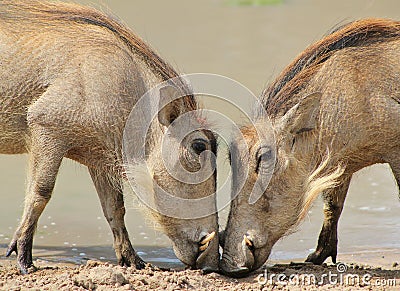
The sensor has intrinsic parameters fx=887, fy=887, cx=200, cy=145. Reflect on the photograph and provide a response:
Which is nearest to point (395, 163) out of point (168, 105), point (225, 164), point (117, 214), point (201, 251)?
point (225, 164)

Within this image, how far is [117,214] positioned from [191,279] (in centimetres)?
120

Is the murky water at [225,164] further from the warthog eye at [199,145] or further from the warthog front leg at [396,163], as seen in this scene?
the warthog front leg at [396,163]

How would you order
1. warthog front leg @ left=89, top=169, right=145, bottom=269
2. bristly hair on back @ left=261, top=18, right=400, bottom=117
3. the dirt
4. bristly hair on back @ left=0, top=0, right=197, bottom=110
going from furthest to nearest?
warthog front leg @ left=89, top=169, right=145, bottom=269, bristly hair on back @ left=0, top=0, right=197, bottom=110, bristly hair on back @ left=261, top=18, right=400, bottom=117, the dirt

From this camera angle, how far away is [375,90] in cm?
590

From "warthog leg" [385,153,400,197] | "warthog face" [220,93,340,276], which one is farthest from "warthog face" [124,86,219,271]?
"warthog leg" [385,153,400,197]

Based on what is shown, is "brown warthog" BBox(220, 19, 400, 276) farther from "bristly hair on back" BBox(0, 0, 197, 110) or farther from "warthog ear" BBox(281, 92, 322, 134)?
"bristly hair on back" BBox(0, 0, 197, 110)

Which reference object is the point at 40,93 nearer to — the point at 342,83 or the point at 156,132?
the point at 156,132

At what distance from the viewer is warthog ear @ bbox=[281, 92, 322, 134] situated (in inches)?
231

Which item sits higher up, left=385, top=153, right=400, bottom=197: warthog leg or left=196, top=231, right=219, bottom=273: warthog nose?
left=385, top=153, right=400, bottom=197: warthog leg

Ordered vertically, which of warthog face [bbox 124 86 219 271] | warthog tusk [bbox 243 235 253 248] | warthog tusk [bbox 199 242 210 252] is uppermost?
warthog face [bbox 124 86 219 271]

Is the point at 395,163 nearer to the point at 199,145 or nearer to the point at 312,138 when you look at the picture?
the point at 312,138

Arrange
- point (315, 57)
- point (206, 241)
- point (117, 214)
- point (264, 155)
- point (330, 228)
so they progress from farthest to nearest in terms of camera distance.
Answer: point (330, 228)
point (117, 214)
point (315, 57)
point (264, 155)
point (206, 241)

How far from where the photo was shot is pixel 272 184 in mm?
5910

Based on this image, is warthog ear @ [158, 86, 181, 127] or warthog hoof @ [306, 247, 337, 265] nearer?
warthog ear @ [158, 86, 181, 127]
